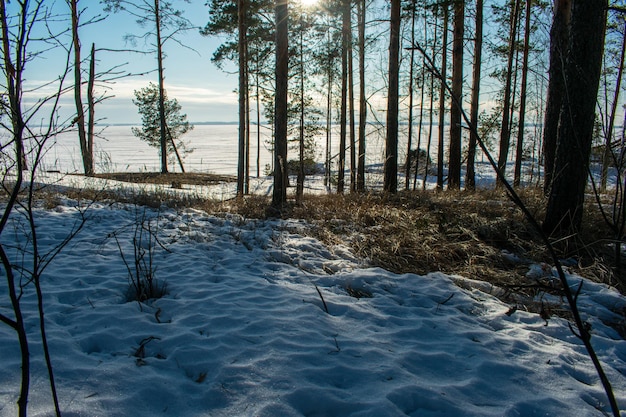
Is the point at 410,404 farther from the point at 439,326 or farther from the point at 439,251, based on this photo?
the point at 439,251

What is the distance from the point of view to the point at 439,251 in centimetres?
466

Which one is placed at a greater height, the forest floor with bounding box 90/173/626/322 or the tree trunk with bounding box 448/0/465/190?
the tree trunk with bounding box 448/0/465/190

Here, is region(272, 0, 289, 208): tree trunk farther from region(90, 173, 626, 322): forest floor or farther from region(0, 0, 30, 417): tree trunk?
region(0, 0, 30, 417): tree trunk

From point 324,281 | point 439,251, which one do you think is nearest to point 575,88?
point 439,251

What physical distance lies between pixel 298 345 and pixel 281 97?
5586 mm

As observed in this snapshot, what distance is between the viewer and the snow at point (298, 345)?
199cm

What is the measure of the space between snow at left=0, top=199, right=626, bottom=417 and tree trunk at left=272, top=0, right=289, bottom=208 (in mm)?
3322

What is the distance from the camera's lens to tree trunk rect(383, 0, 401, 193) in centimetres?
762

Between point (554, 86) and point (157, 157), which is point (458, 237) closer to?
point (554, 86)

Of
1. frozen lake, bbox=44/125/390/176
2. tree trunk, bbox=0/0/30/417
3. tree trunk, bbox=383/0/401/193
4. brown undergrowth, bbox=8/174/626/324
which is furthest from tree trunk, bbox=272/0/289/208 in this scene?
tree trunk, bbox=0/0/30/417

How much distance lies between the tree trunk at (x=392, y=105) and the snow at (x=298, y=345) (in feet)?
14.3

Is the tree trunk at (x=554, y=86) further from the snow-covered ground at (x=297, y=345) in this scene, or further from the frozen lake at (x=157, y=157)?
the frozen lake at (x=157, y=157)

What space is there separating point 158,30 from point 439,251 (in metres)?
18.4

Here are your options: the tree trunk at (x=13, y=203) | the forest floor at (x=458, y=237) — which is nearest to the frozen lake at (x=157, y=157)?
the forest floor at (x=458, y=237)
